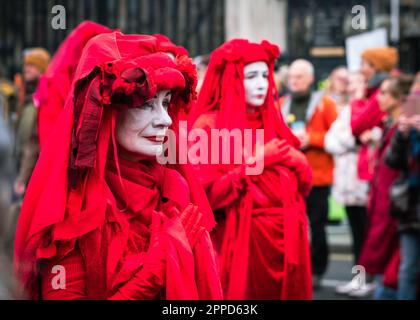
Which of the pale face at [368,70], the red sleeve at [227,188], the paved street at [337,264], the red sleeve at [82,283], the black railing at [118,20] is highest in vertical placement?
the black railing at [118,20]

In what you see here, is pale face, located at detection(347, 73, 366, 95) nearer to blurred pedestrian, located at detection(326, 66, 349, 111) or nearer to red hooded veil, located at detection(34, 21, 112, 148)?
blurred pedestrian, located at detection(326, 66, 349, 111)

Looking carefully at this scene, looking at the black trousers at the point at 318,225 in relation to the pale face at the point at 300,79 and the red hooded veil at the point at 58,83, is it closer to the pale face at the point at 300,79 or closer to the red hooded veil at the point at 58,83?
the pale face at the point at 300,79

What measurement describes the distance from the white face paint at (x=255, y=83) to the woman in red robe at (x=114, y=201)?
2326mm

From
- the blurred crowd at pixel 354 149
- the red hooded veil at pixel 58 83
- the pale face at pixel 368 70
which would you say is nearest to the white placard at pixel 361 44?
the blurred crowd at pixel 354 149

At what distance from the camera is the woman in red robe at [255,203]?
5.84 m

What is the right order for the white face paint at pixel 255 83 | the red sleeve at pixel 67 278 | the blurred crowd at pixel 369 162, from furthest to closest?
the blurred crowd at pixel 369 162, the white face paint at pixel 255 83, the red sleeve at pixel 67 278

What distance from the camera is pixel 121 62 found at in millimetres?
3564

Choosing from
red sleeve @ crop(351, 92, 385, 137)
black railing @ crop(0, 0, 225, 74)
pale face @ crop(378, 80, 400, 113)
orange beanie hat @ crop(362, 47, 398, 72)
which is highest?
black railing @ crop(0, 0, 225, 74)

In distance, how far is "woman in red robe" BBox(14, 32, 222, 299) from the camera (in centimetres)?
345

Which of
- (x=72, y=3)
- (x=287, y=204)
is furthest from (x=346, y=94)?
(x=72, y=3)

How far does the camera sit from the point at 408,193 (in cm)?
648

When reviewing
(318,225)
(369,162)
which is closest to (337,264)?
(318,225)

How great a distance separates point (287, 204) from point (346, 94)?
4.53 meters

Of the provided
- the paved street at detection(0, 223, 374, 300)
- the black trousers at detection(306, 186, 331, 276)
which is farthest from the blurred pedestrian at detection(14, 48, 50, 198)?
the paved street at detection(0, 223, 374, 300)
